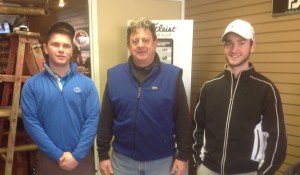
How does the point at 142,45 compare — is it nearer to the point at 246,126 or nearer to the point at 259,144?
the point at 246,126

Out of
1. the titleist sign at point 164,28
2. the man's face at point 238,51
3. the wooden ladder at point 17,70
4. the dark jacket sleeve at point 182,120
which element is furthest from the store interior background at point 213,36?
the dark jacket sleeve at point 182,120

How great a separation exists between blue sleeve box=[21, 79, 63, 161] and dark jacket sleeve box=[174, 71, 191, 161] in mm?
800

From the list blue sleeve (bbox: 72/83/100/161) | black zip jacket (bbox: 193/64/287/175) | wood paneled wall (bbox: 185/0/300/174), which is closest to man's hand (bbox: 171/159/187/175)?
black zip jacket (bbox: 193/64/287/175)

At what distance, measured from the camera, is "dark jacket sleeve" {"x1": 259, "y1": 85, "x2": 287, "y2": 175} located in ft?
5.57

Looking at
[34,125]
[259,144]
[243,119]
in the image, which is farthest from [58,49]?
[259,144]

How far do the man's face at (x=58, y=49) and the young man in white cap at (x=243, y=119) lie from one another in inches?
40.3

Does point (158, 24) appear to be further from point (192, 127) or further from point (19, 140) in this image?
point (19, 140)

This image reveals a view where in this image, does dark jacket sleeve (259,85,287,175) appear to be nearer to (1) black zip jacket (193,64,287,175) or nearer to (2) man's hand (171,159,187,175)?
(1) black zip jacket (193,64,287,175)

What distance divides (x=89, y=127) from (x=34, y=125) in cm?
35

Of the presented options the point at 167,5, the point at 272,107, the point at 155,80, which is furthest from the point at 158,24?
the point at 272,107

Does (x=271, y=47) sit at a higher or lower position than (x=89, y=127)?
higher

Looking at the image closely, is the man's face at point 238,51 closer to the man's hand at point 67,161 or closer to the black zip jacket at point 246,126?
the black zip jacket at point 246,126

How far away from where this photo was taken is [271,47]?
7.91ft

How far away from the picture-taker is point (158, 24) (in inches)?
112
